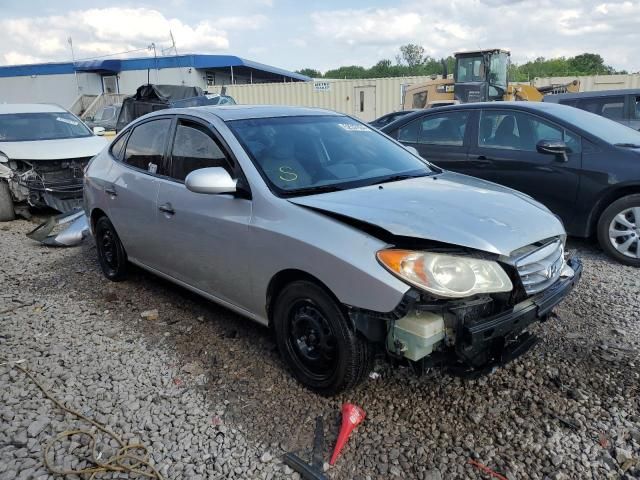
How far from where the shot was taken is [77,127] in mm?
9156

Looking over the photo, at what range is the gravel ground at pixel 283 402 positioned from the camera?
2.51m

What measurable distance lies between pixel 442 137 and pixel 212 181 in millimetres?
3867

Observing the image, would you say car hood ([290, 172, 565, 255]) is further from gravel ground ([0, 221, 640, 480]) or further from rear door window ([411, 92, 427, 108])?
rear door window ([411, 92, 427, 108])

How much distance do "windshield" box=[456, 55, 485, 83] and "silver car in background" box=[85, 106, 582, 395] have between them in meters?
13.0

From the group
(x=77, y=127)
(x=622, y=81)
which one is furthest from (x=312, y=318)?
(x=622, y=81)

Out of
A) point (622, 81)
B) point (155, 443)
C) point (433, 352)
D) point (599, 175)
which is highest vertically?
point (622, 81)

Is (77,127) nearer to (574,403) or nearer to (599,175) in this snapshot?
(599,175)

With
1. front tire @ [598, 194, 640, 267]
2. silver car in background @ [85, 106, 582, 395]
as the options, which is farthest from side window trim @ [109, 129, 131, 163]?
front tire @ [598, 194, 640, 267]

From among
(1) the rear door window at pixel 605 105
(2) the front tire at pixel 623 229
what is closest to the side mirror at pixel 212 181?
(2) the front tire at pixel 623 229

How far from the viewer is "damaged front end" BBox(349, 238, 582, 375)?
8.02ft

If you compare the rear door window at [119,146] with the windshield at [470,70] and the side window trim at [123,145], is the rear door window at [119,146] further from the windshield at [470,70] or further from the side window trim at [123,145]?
the windshield at [470,70]

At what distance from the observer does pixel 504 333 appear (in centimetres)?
255

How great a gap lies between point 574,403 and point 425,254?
128cm

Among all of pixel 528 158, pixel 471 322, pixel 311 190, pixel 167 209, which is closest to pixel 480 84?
pixel 528 158
